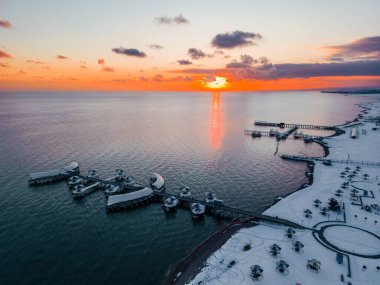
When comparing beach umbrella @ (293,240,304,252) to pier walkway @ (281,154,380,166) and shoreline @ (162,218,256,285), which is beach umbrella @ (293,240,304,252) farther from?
pier walkway @ (281,154,380,166)

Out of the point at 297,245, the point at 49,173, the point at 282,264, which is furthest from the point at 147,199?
the point at 282,264

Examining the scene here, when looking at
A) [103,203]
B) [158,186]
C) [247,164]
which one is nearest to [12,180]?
[103,203]

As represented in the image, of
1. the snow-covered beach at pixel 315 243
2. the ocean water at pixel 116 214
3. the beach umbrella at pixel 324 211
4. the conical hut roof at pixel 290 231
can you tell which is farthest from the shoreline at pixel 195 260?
the beach umbrella at pixel 324 211

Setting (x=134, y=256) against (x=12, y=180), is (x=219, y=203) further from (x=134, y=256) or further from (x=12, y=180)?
(x=12, y=180)

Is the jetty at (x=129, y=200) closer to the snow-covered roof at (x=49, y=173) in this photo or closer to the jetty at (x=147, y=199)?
the jetty at (x=147, y=199)

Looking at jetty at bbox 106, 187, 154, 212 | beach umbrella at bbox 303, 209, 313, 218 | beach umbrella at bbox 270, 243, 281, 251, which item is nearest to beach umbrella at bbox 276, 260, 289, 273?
beach umbrella at bbox 270, 243, 281, 251

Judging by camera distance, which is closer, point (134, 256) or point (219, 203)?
point (134, 256)

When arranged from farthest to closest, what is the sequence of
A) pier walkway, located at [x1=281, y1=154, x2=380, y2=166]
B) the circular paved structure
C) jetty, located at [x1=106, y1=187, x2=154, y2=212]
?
pier walkway, located at [x1=281, y1=154, x2=380, y2=166], jetty, located at [x1=106, y1=187, x2=154, y2=212], the circular paved structure
